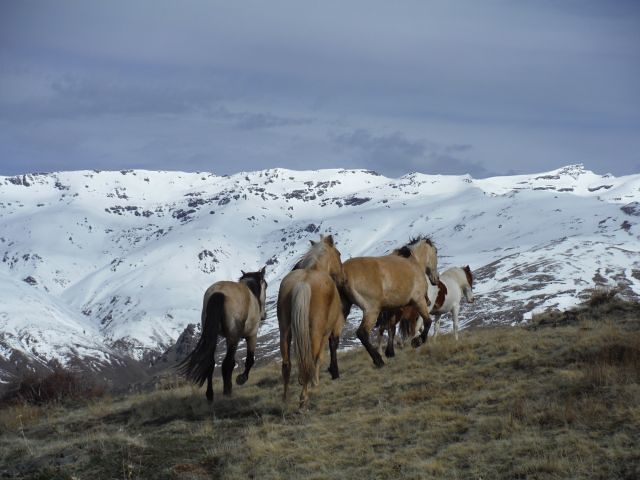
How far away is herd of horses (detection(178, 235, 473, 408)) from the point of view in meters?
12.9

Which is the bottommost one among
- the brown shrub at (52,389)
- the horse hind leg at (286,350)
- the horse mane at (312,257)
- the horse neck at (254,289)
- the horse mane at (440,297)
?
the brown shrub at (52,389)

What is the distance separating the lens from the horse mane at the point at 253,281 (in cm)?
1720

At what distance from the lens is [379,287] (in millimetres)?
15461

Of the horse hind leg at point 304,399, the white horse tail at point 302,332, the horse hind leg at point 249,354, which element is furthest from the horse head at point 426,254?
the horse hind leg at point 304,399

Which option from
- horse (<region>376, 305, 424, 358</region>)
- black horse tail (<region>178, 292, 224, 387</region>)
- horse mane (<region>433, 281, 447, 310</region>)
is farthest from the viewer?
horse mane (<region>433, 281, 447, 310</region>)

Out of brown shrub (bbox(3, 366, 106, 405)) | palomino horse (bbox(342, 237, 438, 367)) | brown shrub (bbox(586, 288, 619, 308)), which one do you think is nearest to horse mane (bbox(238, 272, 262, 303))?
palomino horse (bbox(342, 237, 438, 367))

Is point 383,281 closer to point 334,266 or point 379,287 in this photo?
point 379,287

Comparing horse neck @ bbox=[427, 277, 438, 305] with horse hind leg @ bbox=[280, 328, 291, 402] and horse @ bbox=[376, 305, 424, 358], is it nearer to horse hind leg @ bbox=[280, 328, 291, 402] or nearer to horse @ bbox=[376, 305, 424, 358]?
horse @ bbox=[376, 305, 424, 358]

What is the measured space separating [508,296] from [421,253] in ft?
531

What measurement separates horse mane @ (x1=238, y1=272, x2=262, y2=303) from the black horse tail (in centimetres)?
207

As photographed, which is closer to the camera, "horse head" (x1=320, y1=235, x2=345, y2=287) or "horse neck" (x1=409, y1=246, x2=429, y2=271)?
"horse head" (x1=320, y1=235, x2=345, y2=287)

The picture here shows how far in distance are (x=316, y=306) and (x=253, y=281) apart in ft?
15.0

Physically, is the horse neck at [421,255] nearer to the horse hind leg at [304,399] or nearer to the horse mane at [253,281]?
the horse mane at [253,281]

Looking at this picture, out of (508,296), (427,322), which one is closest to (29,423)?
(427,322)
